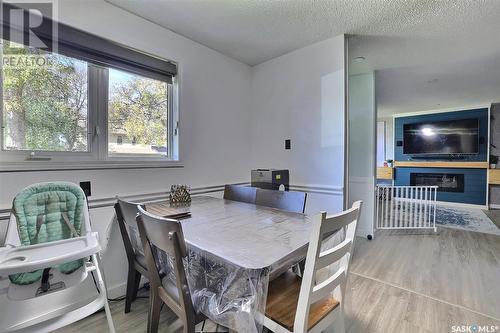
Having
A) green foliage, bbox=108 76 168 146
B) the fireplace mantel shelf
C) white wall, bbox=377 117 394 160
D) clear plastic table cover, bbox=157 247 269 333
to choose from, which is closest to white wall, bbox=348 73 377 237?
green foliage, bbox=108 76 168 146

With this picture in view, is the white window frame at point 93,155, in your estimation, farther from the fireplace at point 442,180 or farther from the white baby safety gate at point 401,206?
the fireplace at point 442,180

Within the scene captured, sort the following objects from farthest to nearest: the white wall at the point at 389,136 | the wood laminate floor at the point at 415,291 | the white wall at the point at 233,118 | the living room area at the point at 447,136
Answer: the white wall at the point at 389,136 < the living room area at the point at 447,136 < the white wall at the point at 233,118 < the wood laminate floor at the point at 415,291

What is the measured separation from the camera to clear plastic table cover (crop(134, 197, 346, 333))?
87cm

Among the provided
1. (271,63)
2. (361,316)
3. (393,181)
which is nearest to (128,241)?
(361,316)

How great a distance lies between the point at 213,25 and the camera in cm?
218

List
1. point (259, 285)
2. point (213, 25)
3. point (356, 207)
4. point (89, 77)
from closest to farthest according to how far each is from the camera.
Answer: point (259, 285), point (356, 207), point (89, 77), point (213, 25)

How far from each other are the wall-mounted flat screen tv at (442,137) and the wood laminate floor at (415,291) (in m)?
3.43

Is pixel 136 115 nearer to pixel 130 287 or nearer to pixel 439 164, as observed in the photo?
pixel 130 287

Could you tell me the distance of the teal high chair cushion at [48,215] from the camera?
1275 mm

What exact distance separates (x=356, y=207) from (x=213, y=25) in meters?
2.02

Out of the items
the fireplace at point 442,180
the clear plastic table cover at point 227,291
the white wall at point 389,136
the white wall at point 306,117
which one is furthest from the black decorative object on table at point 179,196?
the white wall at point 389,136

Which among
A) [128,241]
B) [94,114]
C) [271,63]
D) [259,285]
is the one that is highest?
[271,63]

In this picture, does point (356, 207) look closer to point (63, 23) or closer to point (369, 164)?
point (63, 23)

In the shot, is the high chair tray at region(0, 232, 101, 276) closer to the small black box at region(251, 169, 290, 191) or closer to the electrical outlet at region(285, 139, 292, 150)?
the small black box at region(251, 169, 290, 191)
